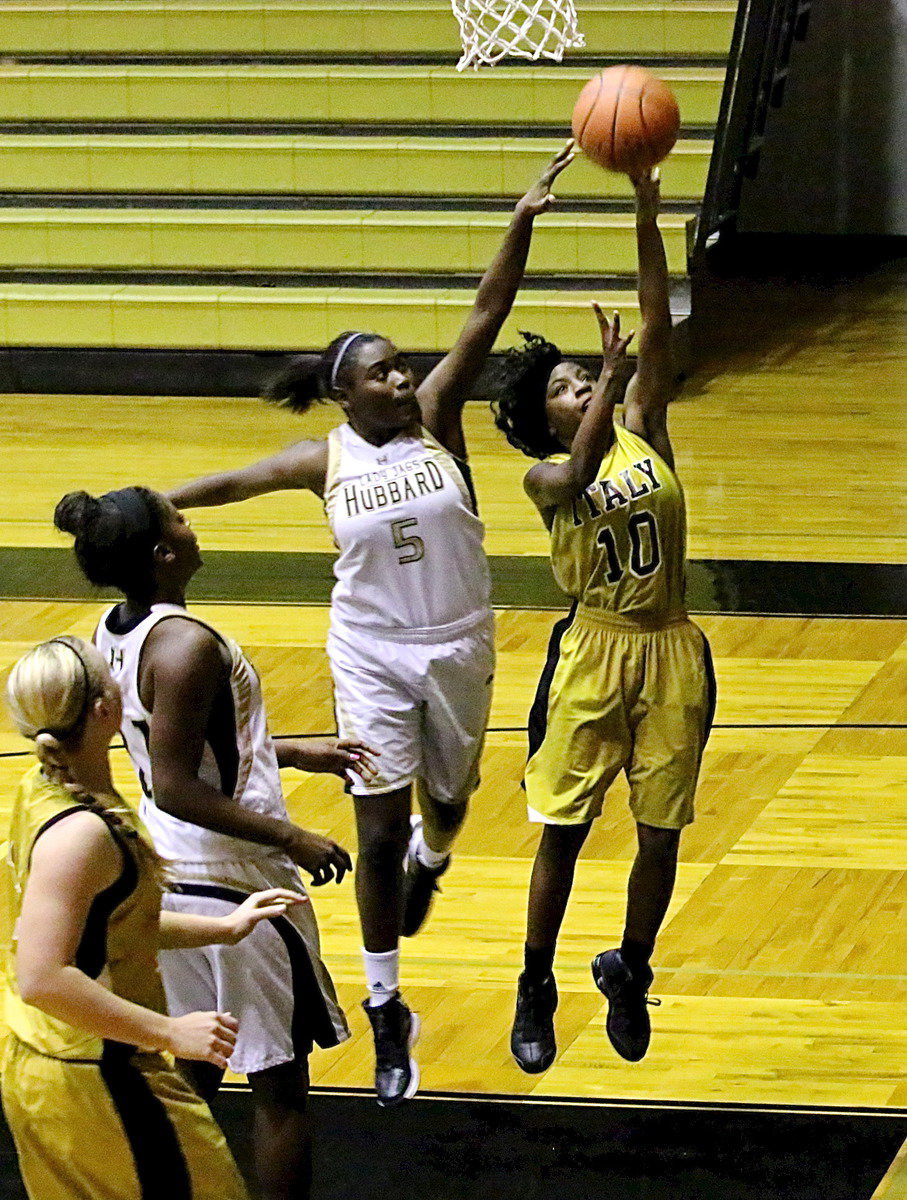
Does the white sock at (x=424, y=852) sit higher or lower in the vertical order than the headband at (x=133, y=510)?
lower

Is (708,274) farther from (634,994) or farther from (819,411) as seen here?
(634,994)

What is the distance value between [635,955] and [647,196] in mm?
1467

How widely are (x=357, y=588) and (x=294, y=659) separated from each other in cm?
282

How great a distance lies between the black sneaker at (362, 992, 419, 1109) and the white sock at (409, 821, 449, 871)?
0.53 metres

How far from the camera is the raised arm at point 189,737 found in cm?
310

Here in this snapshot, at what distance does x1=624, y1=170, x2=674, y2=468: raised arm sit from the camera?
3.86 m

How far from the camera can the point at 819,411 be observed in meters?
10.5

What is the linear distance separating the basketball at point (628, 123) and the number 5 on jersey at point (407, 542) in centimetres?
86

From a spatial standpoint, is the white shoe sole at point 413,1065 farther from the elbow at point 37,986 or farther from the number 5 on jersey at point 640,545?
the elbow at point 37,986

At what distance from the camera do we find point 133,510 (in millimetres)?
3168

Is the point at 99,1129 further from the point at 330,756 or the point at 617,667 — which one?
the point at 617,667

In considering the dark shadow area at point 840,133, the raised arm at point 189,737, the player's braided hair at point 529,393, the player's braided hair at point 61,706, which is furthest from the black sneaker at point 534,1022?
the dark shadow area at point 840,133

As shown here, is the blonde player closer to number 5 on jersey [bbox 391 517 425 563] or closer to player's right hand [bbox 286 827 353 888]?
player's right hand [bbox 286 827 353 888]

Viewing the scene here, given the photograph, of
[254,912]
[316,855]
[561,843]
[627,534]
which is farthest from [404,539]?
[254,912]
